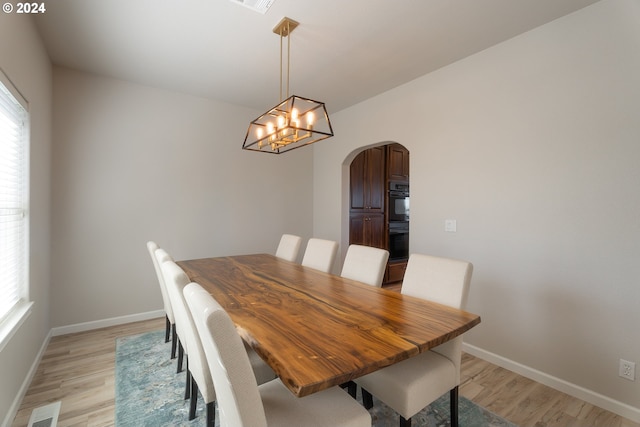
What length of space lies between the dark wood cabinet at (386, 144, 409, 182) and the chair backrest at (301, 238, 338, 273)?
8.50ft

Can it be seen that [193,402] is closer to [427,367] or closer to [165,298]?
[165,298]

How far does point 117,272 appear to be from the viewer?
3.11m

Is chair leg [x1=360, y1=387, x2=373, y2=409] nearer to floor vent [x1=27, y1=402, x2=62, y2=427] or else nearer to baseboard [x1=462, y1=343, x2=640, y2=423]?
baseboard [x1=462, y1=343, x2=640, y2=423]

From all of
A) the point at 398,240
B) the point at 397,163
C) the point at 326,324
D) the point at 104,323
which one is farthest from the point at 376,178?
the point at 104,323

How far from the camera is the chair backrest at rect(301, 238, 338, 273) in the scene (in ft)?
8.29

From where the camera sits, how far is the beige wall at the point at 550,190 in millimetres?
1821

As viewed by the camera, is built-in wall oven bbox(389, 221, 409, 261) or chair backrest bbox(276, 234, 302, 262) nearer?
chair backrest bbox(276, 234, 302, 262)

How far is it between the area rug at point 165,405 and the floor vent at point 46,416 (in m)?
0.31

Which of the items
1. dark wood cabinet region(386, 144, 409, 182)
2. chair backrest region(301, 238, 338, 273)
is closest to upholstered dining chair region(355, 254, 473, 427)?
chair backrest region(301, 238, 338, 273)

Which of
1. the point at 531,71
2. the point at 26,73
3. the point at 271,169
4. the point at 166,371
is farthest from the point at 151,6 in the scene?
the point at 531,71

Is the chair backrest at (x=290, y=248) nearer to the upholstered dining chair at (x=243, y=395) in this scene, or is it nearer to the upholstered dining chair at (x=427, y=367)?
the upholstered dining chair at (x=427, y=367)

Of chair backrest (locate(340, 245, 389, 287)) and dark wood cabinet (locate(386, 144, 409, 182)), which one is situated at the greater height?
dark wood cabinet (locate(386, 144, 409, 182))

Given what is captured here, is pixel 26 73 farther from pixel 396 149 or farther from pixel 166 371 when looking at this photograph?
pixel 396 149

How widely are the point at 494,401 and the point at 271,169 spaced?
11.5ft
